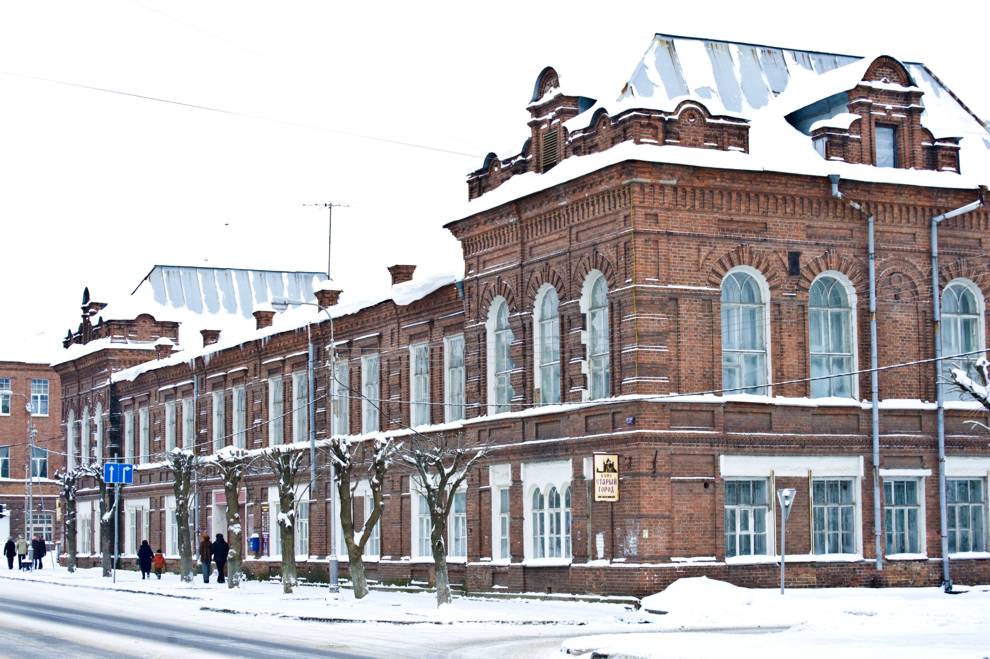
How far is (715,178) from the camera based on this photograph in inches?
1515

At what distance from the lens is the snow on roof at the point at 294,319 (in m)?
49.7

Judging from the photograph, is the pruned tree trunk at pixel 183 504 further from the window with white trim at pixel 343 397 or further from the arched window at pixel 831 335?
the arched window at pixel 831 335

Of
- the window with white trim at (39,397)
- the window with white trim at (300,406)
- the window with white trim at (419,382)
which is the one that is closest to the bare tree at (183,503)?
the window with white trim at (300,406)

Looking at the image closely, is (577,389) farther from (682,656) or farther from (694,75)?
(682,656)

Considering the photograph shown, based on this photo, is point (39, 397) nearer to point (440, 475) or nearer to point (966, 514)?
point (440, 475)

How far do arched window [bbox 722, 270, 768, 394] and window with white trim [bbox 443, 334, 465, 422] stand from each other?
1130 centimetres

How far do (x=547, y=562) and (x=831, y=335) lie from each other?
28.0ft

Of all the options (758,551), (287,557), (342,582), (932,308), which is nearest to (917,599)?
(758,551)

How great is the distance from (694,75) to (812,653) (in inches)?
910

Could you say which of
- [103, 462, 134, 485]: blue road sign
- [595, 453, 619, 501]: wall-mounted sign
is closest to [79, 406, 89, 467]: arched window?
[103, 462, 134, 485]: blue road sign

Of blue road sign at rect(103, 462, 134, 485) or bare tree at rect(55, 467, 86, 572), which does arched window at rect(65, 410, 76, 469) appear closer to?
bare tree at rect(55, 467, 86, 572)

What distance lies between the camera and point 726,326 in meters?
38.7

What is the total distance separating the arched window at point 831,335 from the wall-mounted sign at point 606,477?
18.3 ft

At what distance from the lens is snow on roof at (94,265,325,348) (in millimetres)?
78438
